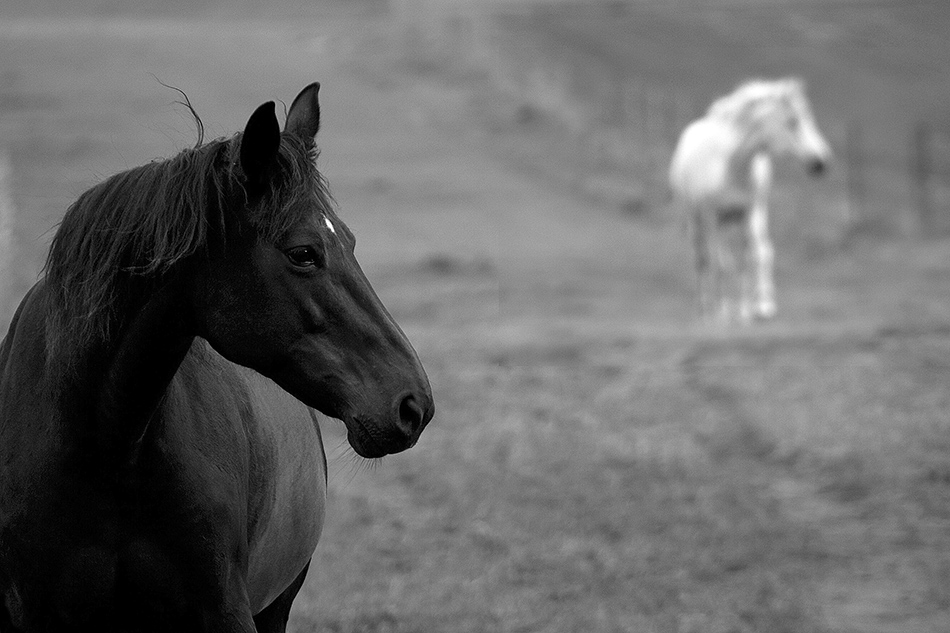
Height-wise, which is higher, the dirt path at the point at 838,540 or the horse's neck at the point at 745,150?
the horse's neck at the point at 745,150

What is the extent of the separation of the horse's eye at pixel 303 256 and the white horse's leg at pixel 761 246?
9.16 metres

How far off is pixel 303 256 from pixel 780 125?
33.8ft

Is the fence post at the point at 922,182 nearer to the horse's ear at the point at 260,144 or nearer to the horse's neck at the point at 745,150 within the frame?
the horse's neck at the point at 745,150

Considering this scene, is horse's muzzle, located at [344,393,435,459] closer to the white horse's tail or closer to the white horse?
the white horse's tail

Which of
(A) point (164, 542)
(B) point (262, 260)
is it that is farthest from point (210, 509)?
(B) point (262, 260)

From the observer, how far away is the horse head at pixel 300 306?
2.37m

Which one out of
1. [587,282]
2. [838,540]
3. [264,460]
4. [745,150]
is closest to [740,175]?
[745,150]

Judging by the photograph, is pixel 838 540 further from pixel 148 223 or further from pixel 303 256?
pixel 148 223

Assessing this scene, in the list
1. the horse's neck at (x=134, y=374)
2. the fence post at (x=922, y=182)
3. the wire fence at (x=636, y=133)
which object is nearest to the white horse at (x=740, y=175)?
the wire fence at (x=636, y=133)

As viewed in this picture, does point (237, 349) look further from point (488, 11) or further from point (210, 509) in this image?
point (488, 11)

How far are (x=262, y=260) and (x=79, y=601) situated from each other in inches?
30.8

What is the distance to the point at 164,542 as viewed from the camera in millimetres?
2551

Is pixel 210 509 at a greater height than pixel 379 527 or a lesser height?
greater

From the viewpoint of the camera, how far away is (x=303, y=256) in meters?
2.42
